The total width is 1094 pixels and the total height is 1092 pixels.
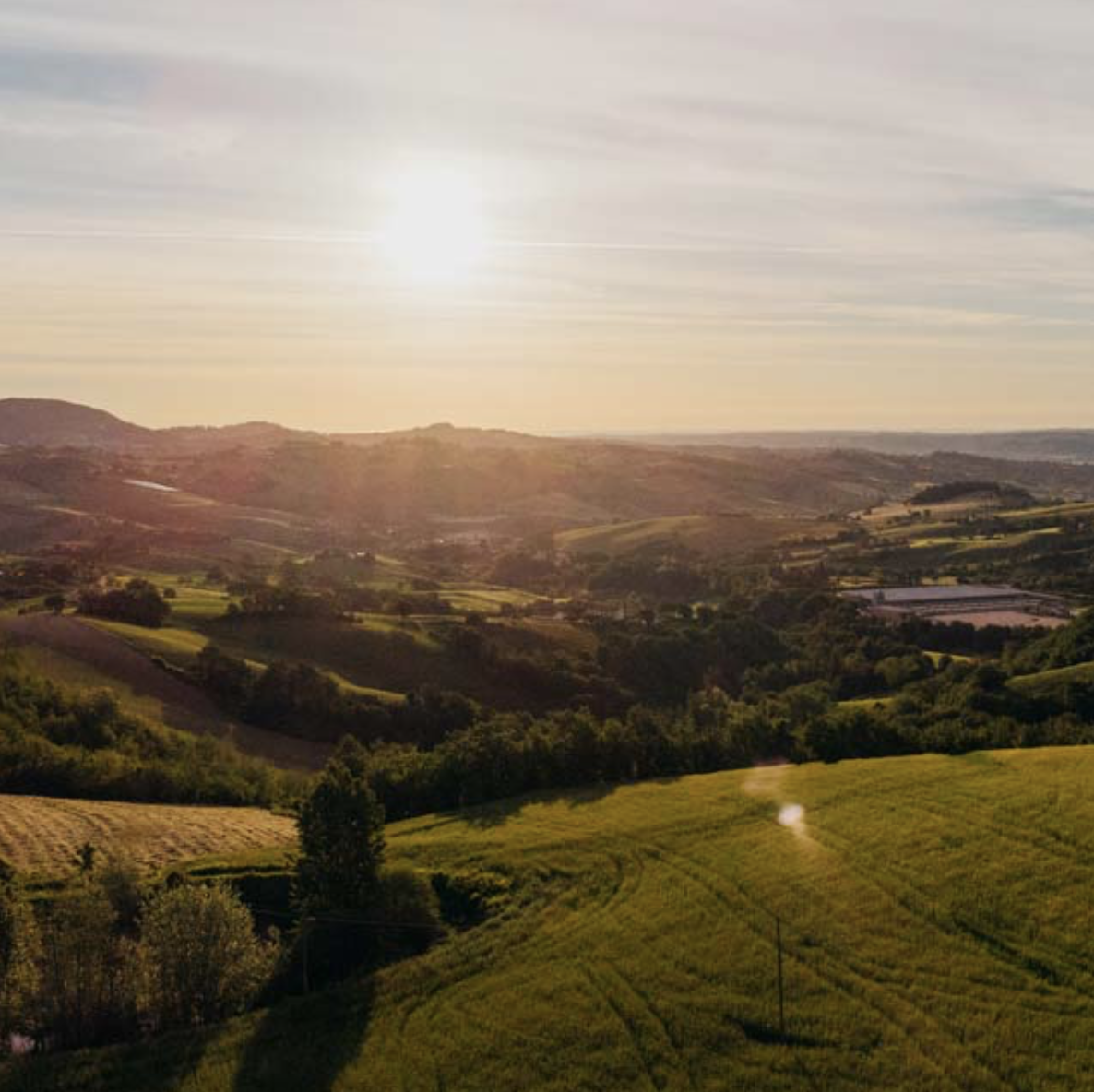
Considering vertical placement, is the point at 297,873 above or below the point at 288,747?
above

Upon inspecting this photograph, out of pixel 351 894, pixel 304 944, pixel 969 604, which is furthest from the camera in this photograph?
pixel 969 604

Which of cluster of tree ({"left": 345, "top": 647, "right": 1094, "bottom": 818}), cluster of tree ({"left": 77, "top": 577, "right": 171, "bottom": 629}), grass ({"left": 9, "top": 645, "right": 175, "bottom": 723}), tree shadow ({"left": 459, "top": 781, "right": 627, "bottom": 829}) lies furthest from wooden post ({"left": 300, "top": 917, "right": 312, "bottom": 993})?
cluster of tree ({"left": 77, "top": 577, "right": 171, "bottom": 629})

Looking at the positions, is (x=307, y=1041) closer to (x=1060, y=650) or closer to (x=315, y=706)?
(x=315, y=706)

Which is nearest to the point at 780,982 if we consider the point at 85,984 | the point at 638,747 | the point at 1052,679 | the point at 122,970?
the point at 122,970

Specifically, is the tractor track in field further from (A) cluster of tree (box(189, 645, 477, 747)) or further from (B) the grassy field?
(A) cluster of tree (box(189, 645, 477, 747))

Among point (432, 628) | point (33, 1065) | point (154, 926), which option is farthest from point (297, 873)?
point (432, 628)

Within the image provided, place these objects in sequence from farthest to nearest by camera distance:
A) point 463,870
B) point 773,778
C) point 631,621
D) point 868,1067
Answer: point 631,621 → point 773,778 → point 463,870 → point 868,1067

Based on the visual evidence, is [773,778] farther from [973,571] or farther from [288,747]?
[973,571]
